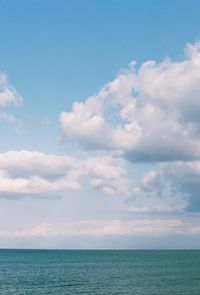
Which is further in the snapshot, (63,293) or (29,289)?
(29,289)

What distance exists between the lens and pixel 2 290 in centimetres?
7538

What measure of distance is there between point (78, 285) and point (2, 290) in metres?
15.2

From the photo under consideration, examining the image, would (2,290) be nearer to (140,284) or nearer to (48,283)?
(48,283)

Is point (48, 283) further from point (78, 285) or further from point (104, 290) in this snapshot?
point (104, 290)

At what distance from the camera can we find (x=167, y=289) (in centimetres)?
7412

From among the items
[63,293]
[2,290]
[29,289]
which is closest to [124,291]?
[63,293]

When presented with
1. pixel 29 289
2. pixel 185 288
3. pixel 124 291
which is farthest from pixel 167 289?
pixel 29 289

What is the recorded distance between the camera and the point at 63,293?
232 ft

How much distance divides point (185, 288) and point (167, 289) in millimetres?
3512

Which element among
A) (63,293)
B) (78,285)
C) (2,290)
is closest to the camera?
(63,293)

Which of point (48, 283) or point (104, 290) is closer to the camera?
point (104, 290)

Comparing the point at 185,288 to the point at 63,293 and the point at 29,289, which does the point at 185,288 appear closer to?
the point at 63,293

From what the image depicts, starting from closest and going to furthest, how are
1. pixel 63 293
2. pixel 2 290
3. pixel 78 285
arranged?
1. pixel 63 293
2. pixel 2 290
3. pixel 78 285

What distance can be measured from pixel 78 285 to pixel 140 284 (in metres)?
12.8
